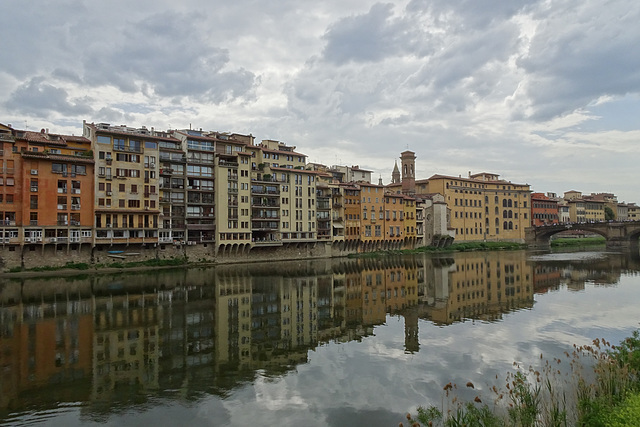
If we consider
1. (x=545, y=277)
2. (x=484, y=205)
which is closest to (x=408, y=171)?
(x=484, y=205)

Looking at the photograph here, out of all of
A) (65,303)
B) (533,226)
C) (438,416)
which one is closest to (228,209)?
(65,303)

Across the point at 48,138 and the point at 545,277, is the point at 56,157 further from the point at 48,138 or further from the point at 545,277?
the point at 545,277

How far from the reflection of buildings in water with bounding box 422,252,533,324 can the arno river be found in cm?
21

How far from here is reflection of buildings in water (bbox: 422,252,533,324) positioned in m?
31.4

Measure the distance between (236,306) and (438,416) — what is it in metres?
23.5

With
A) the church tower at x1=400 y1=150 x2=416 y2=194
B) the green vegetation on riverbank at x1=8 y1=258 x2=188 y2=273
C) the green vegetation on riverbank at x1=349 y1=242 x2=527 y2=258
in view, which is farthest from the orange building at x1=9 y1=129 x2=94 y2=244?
the church tower at x1=400 y1=150 x2=416 y2=194

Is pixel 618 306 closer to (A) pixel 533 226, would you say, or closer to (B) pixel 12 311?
(B) pixel 12 311

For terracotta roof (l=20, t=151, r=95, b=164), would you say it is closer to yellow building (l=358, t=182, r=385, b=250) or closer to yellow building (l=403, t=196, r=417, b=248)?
yellow building (l=358, t=182, r=385, b=250)

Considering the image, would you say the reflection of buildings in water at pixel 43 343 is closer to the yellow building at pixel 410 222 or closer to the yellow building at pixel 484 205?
the yellow building at pixel 410 222

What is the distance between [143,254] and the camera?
6125 cm

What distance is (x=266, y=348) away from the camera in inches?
888

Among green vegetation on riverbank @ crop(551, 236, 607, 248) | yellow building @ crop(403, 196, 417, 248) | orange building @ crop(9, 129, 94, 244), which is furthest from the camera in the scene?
green vegetation on riverbank @ crop(551, 236, 607, 248)

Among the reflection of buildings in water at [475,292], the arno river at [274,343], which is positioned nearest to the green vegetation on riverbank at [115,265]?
the arno river at [274,343]

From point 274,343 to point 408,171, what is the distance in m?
93.6
